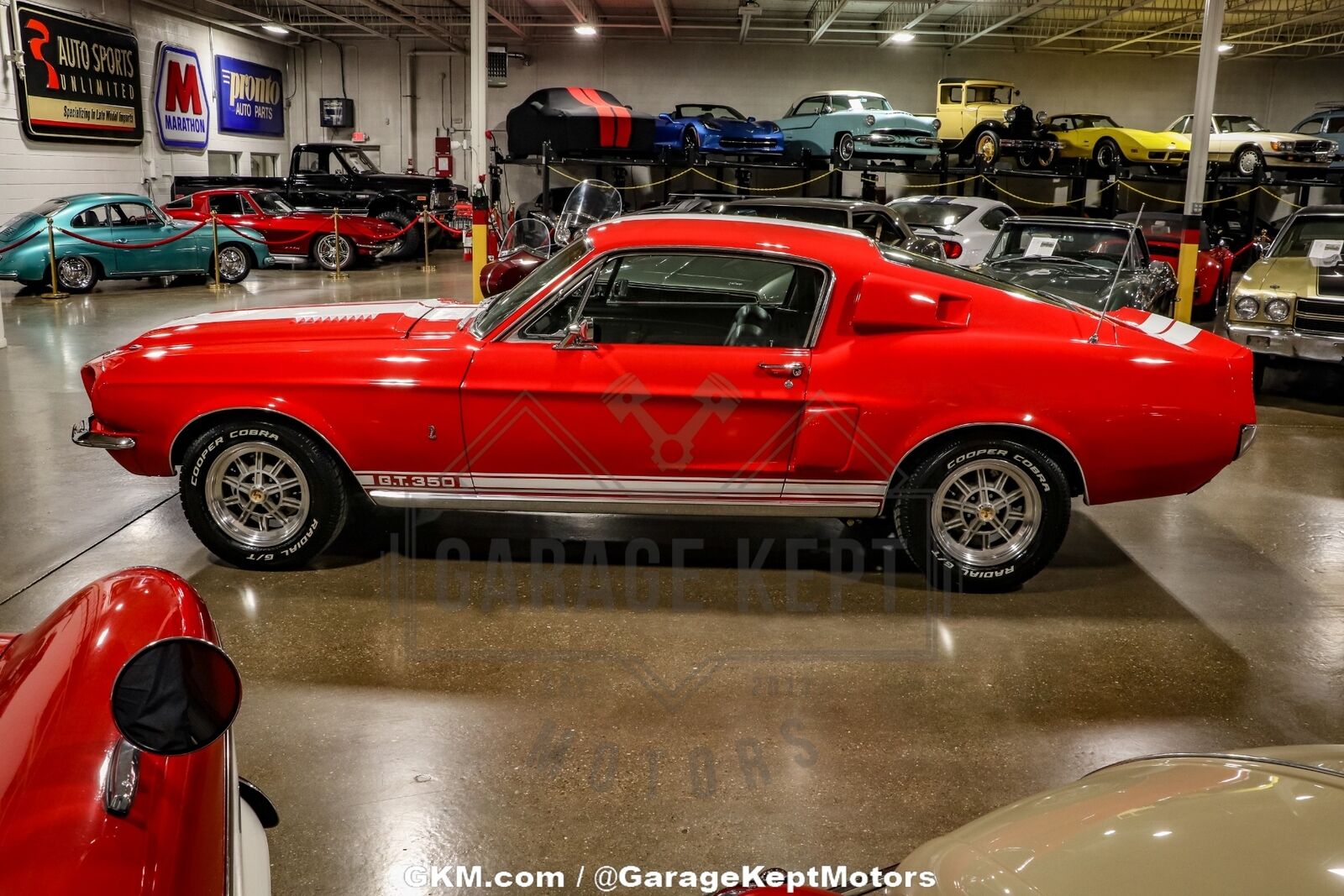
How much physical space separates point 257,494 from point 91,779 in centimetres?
313

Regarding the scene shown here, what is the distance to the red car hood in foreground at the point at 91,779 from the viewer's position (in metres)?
1.33

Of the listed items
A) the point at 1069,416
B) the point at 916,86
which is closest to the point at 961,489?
the point at 1069,416

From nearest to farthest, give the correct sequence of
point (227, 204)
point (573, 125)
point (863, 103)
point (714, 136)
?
point (227, 204), point (573, 125), point (714, 136), point (863, 103)

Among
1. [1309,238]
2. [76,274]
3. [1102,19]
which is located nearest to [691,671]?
[1309,238]

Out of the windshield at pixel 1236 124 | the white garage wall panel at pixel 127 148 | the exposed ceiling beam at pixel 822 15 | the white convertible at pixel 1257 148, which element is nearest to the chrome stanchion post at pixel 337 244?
the white garage wall panel at pixel 127 148

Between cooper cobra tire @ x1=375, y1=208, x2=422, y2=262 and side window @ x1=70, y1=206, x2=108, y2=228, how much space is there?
504 centimetres

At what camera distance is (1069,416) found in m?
4.23

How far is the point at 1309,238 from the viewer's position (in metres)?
9.27

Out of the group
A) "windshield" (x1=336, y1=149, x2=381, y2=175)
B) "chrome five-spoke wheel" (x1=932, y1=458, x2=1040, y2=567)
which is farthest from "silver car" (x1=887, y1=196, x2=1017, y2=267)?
"windshield" (x1=336, y1=149, x2=381, y2=175)

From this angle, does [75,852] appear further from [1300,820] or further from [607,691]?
[607,691]

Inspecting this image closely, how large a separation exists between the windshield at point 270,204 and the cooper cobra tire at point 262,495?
1486cm

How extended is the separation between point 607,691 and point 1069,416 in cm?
214

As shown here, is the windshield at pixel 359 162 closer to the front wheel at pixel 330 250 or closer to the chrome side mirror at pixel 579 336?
the front wheel at pixel 330 250

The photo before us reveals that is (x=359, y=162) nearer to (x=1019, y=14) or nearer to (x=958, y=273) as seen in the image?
(x=1019, y=14)
